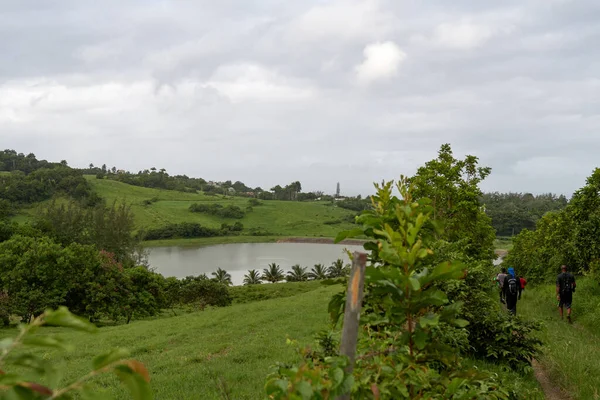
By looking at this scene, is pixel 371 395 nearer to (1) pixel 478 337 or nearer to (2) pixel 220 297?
(1) pixel 478 337

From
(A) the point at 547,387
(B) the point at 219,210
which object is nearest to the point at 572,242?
(A) the point at 547,387

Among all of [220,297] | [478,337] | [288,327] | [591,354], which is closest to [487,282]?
[478,337]

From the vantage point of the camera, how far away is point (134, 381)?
44.6 inches

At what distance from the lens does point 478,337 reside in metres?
8.19

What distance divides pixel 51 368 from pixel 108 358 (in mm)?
134

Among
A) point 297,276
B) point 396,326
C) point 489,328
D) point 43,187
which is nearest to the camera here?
point 396,326

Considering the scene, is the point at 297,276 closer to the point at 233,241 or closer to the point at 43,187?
the point at 233,241

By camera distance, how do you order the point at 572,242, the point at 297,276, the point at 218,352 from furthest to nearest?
the point at 297,276 → the point at 572,242 → the point at 218,352

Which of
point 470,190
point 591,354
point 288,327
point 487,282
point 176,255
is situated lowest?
point 176,255

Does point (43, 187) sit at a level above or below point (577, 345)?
above

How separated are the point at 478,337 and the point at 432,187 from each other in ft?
51.6

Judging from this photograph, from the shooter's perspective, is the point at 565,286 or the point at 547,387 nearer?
the point at 547,387

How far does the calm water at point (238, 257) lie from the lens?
7525cm

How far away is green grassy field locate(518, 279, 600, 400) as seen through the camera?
6.75m
